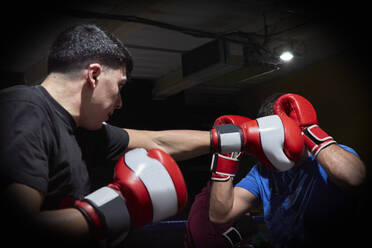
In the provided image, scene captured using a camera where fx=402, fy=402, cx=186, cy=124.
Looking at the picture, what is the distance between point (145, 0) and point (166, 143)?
1580mm

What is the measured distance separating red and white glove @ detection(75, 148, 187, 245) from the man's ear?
0.84 ft

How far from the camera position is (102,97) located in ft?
4.22

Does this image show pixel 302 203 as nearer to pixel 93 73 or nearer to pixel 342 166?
pixel 342 166

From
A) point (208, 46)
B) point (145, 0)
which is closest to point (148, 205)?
point (145, 0)

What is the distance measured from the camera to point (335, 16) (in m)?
3.56

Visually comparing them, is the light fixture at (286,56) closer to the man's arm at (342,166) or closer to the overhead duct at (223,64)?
the overhead duct at (223,64)

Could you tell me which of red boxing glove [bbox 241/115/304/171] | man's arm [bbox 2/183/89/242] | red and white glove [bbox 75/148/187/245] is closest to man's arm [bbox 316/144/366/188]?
red boxing glove [bbox 241/115/304/171]

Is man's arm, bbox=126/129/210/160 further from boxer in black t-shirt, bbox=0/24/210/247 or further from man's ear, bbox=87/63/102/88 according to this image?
man's ear, bbox=87/63/102/88

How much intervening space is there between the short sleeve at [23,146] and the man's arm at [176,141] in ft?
1.82

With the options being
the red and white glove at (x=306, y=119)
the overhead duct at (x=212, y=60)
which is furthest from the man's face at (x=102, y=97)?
the overhead duct at (x=212, y=60)

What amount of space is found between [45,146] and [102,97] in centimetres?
27

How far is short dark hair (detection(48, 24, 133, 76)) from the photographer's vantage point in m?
1.25

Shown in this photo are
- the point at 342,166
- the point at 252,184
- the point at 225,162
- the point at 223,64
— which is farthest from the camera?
the point at 223,64

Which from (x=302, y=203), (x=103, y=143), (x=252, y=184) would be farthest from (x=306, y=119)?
(x=103, y=143)
